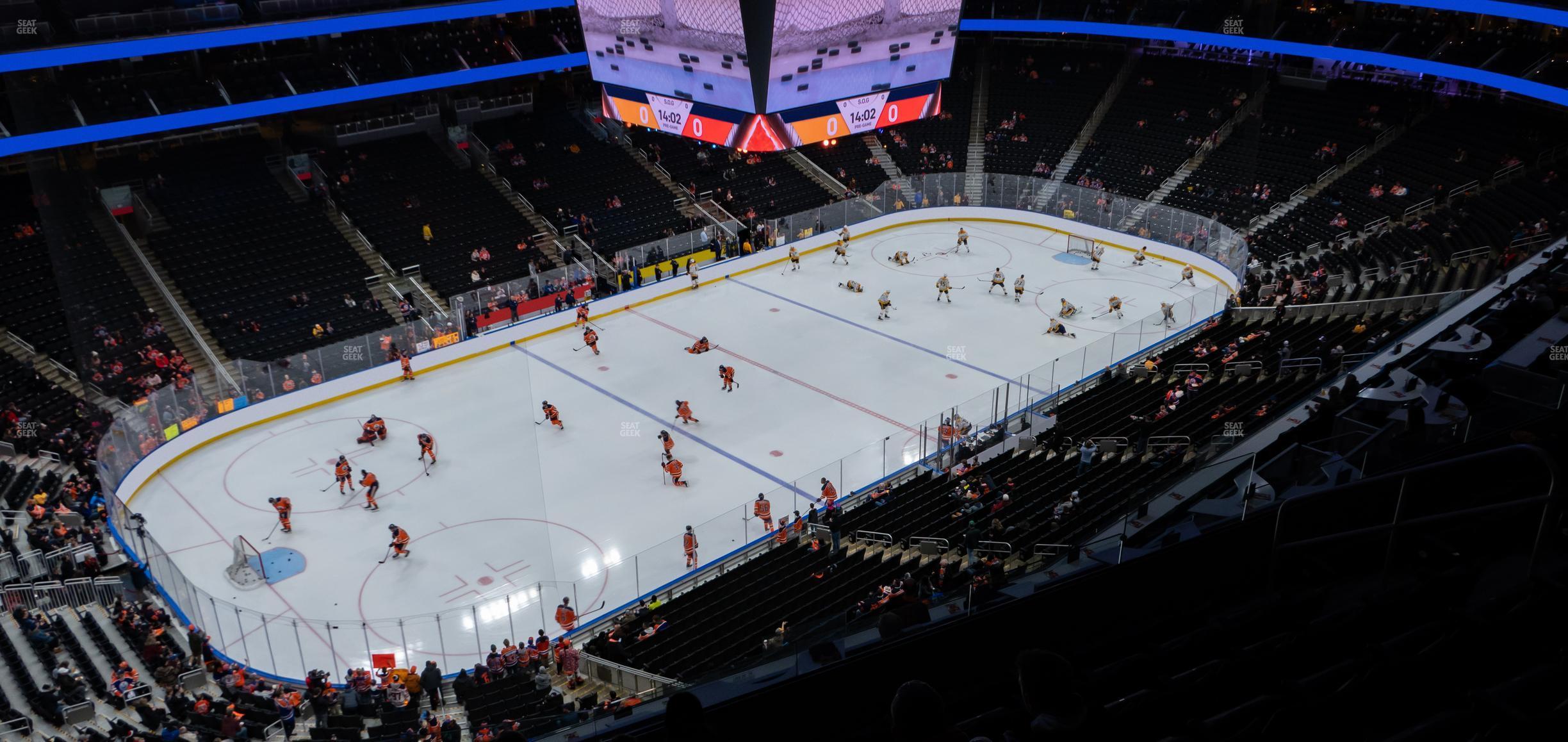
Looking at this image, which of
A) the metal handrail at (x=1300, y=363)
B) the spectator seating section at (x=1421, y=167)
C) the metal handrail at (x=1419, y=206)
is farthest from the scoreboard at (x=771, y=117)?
the metal handrail at (x=1419, y=206)

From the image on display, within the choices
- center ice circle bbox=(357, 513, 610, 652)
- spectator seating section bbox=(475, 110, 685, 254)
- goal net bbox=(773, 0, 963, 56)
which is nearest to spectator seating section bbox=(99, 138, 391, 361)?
spectator seating section bbox=(475, 110, 685, 254)

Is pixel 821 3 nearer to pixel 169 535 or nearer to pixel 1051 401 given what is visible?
pixel 1051 401

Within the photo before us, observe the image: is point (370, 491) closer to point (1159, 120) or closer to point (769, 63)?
point (769, 63)

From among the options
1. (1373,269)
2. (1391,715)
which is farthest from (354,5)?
(1391,715)

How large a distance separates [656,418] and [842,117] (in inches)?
352

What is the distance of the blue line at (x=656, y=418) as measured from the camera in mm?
23844

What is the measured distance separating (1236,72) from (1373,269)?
17.8m

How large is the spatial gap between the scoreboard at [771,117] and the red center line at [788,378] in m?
6.98

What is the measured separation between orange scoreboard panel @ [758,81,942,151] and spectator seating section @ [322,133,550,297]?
15076mm

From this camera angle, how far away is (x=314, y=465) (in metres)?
25.6

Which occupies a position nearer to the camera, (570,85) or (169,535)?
(169,535)

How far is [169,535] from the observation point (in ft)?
74.1

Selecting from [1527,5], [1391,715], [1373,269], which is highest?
[1527,5]

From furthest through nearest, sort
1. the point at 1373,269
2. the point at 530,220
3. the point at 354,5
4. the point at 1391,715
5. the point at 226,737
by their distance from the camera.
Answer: the point at 530,220 → the point at 354,5 → the point at 1373,269 → the point at 226,737 → the point at 1391,715
